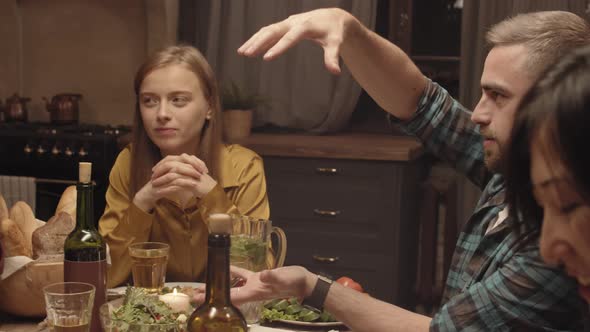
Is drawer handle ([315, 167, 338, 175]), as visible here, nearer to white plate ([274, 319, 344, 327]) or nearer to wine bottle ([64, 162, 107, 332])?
white plate ([274, 319, 344, 327])

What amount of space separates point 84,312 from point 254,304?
1.12ft

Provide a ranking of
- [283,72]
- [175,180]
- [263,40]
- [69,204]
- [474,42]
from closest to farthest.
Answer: [263,40] → [69,204] → [175,180] → [474,42] → [283,72]

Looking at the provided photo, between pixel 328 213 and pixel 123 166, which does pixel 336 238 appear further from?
pixel 123 166

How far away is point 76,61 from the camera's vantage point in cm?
453

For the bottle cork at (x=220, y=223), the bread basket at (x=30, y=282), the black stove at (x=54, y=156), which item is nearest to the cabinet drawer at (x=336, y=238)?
the black stove at (x=54, y=156)

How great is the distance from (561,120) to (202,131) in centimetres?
174

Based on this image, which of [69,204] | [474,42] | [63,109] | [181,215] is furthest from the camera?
[63,109]

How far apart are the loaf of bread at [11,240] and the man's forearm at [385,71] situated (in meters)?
0.78

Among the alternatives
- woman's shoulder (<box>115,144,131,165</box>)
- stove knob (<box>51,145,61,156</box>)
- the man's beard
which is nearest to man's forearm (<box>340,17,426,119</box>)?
the man's beard

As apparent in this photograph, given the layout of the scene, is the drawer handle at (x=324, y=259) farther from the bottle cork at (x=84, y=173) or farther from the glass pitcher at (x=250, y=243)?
the bottle cork at (x=84, y=173)

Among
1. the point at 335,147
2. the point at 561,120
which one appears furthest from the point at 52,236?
the point at 335,147

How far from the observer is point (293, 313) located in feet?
5.16

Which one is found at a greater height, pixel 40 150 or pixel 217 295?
pixel 217 295

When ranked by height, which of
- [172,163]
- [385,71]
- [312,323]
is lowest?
[312,323]
